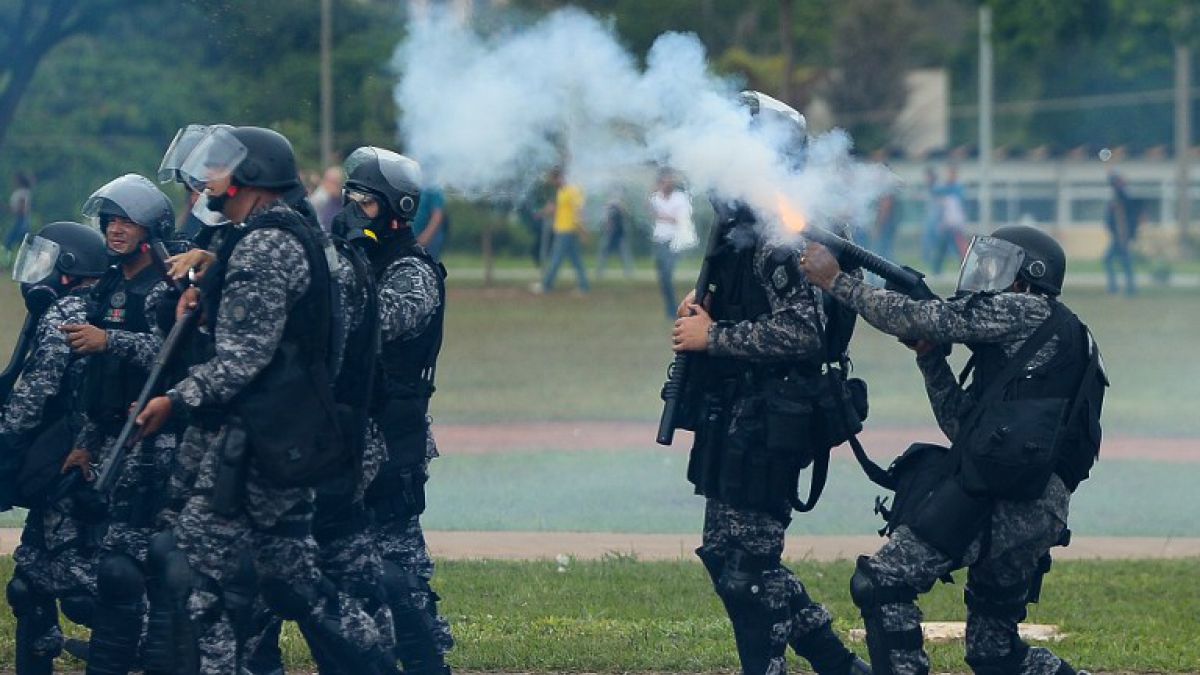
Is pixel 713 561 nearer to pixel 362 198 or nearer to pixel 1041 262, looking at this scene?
pixel 1041 262

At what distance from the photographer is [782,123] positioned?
6672 mm

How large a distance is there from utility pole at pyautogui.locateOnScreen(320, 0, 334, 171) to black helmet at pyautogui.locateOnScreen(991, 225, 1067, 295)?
417 inches

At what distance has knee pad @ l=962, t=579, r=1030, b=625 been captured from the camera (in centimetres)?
637

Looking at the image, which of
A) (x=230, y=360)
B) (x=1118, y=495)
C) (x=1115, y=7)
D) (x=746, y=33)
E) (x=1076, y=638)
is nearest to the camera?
(x=230, y=360)

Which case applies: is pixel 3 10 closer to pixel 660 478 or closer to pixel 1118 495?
pixel 660 478

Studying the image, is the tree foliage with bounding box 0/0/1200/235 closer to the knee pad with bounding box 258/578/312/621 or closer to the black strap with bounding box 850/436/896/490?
the black strap with bounding box 850/436/896/490

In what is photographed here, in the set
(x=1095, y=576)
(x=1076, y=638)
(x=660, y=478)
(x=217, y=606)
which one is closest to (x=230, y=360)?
(x=217, y=606)

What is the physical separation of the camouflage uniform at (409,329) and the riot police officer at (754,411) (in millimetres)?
917

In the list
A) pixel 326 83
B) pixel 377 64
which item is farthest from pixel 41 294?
pixel 326 83

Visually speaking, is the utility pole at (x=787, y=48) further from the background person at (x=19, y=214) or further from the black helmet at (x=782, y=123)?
the black helmet at (x=782, y=123)

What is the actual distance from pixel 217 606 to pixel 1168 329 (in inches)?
727

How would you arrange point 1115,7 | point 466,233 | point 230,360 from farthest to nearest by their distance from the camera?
point 466,233 < point 1115,7 < point 230,360

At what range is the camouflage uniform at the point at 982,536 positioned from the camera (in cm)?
623

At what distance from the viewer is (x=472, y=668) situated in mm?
7441
